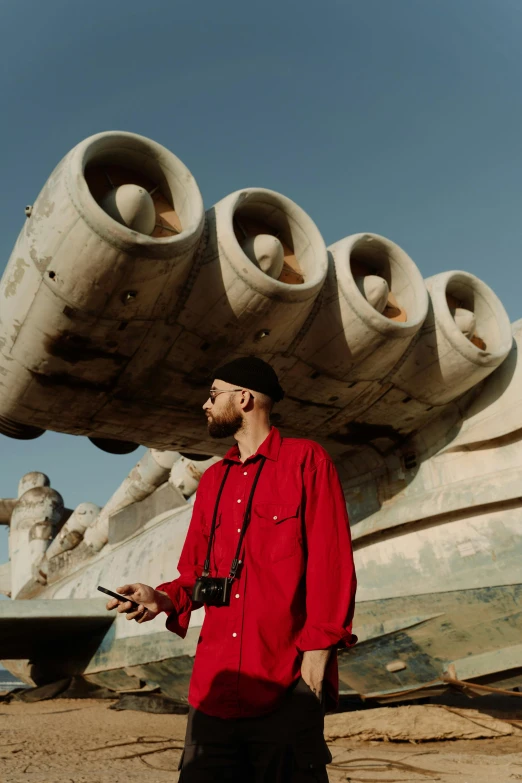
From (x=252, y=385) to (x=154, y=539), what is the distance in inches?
383

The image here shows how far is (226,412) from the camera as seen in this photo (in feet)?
8.15

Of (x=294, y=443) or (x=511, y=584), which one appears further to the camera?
(x=511, y=584)

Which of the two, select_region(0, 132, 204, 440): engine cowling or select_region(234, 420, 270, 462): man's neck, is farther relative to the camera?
select_region(0, 132, 204, 440): engine cowling

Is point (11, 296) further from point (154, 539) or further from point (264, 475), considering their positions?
point (154, 539)

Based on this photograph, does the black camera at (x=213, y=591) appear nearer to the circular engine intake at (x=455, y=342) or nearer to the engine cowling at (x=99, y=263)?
the engine cowling at (x=99, y=263)

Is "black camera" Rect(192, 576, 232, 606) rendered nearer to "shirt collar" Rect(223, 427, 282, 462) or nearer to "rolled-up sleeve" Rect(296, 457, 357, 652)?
"rolled-up sleeve" Rect(296, 457, 357, 652)

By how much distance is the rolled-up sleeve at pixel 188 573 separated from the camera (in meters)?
2.21

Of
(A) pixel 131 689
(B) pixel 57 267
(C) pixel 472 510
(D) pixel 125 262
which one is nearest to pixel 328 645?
(D) pixel 125 262

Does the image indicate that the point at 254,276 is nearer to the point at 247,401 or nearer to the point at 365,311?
the point at 365,311

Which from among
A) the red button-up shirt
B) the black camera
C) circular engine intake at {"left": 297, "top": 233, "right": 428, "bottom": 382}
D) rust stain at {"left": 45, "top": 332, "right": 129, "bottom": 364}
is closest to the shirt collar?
the red button-up shirt

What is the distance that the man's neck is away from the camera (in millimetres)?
2461

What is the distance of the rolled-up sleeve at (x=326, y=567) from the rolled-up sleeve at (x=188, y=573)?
1.50 feet

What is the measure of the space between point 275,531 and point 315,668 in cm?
47

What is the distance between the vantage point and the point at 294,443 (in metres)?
2.36
